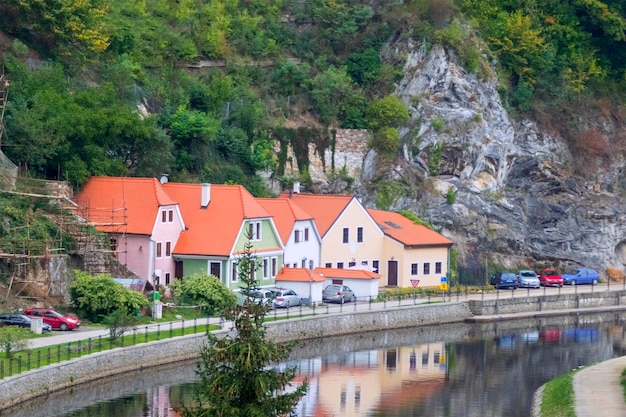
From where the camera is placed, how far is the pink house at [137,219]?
85062 mm

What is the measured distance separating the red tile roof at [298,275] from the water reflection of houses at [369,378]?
792 centimetres

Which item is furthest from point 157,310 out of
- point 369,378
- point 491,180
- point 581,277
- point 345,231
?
point 581,277

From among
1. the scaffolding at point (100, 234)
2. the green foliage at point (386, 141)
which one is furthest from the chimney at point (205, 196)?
the green foliage at point (386, 141)

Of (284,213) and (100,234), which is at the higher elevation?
(284,213)

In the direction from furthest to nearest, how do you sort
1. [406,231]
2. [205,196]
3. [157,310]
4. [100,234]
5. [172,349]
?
1. [406,231]
2. [205,196]
3. [100,234]
4. [157,310]
5. [172,349]

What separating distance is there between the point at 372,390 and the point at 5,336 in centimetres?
1475

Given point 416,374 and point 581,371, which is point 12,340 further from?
point 581,371

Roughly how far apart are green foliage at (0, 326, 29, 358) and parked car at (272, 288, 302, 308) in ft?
57.9

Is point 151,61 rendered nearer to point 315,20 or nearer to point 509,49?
point 315,20

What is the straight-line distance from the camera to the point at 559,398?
6731 cm

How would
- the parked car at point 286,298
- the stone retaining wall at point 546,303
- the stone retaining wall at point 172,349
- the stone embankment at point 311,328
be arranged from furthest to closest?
the stone retaining wall at point 546,303
the parked car at point 286,298
the stone embankment at point 311,328
the stone retaining wall at point 172,349

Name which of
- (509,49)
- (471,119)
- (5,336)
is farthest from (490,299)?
(5,336)

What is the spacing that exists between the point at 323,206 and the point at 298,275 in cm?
734

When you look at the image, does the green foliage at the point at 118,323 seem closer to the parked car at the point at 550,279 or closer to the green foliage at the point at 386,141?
Answer: the green foliage at the point at 386,141
